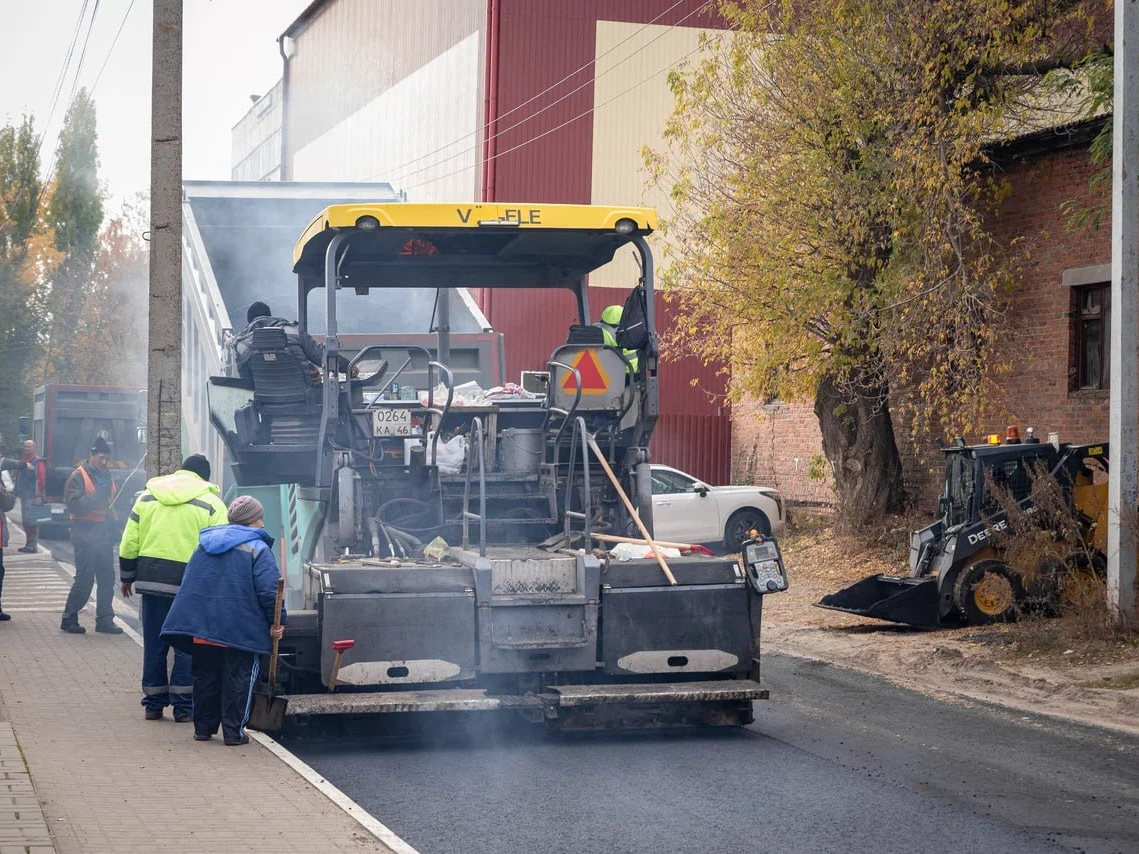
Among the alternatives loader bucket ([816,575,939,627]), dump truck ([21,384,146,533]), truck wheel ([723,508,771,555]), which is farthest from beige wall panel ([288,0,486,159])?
loader bucket ([816,575,939,627])

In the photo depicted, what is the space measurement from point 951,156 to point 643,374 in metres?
8.28

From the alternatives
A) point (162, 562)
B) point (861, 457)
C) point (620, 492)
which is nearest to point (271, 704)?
point (162, 562)

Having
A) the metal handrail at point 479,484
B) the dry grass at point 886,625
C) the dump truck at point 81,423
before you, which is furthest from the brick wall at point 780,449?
the metal handrail at point 479,484

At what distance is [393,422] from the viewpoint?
9.28 meters

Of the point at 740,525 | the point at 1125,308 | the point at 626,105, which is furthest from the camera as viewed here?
the point at 626,105

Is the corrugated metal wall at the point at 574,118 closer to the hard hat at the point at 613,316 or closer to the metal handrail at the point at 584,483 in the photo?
the hard hat at the point at 613,316

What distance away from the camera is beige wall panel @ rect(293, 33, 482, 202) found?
3091 cm

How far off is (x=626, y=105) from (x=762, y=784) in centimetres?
2368

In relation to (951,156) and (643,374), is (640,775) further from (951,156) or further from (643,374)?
(951,156)

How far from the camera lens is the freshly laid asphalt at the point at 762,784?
21.6 feet

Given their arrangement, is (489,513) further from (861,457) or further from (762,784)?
(861,457)

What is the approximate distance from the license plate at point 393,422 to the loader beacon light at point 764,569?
2.32 meters

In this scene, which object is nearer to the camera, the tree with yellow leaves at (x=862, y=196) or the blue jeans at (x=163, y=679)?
the blue jeans at (x=163, y=679)

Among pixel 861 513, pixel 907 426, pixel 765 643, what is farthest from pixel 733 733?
pixel 907 426
